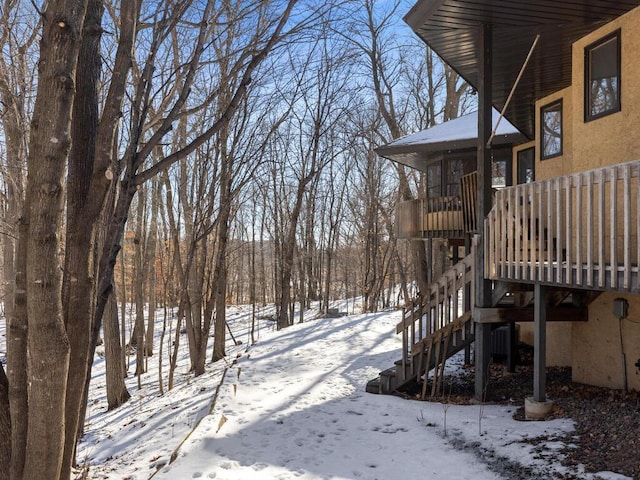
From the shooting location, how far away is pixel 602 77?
7117mm

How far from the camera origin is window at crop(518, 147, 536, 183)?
11.7 m

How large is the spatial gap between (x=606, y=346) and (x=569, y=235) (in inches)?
108

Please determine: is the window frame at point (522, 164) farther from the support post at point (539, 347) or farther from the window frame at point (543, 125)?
the support post at point (539, 347)

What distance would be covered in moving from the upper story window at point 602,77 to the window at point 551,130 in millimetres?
2032

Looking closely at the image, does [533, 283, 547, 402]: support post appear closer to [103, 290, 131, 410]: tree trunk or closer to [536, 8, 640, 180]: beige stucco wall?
[536, 8, 640, 180]: beige stucco wall

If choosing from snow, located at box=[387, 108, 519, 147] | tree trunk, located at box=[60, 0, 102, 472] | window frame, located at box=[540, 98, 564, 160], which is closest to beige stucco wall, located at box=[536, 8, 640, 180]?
window frame, located at box=[540, 98, 564, 160]

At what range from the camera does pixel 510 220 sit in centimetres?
687

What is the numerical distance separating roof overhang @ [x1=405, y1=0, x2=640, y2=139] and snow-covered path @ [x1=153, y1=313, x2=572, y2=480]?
529 centimetres

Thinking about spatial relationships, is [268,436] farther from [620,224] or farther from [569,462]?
[620,224]

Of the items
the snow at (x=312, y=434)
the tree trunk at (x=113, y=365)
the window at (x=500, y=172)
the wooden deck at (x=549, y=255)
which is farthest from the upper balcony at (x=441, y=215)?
the tree trunk at (x=113, y=365)

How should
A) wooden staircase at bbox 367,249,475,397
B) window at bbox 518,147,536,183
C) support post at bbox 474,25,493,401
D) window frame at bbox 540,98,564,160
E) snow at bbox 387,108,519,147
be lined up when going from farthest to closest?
1. snow at bbox 387,108,519,147
2. window at bbox 518,147,536,183
3. window frame at bbox 540,98,564,160
4. wooden staircase at bbox 367,249,475,397
5. support post at bbox 474,25,493,401

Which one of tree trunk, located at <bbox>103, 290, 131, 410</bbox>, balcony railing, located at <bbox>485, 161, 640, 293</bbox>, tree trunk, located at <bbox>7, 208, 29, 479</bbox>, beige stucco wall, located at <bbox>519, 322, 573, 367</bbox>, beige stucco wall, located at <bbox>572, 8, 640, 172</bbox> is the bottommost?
tree trunk, located at <bbox>103, 290, 131, 410</bbox>

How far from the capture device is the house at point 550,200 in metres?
6.33

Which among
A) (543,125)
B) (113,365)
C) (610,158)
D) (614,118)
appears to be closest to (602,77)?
(614,118)
